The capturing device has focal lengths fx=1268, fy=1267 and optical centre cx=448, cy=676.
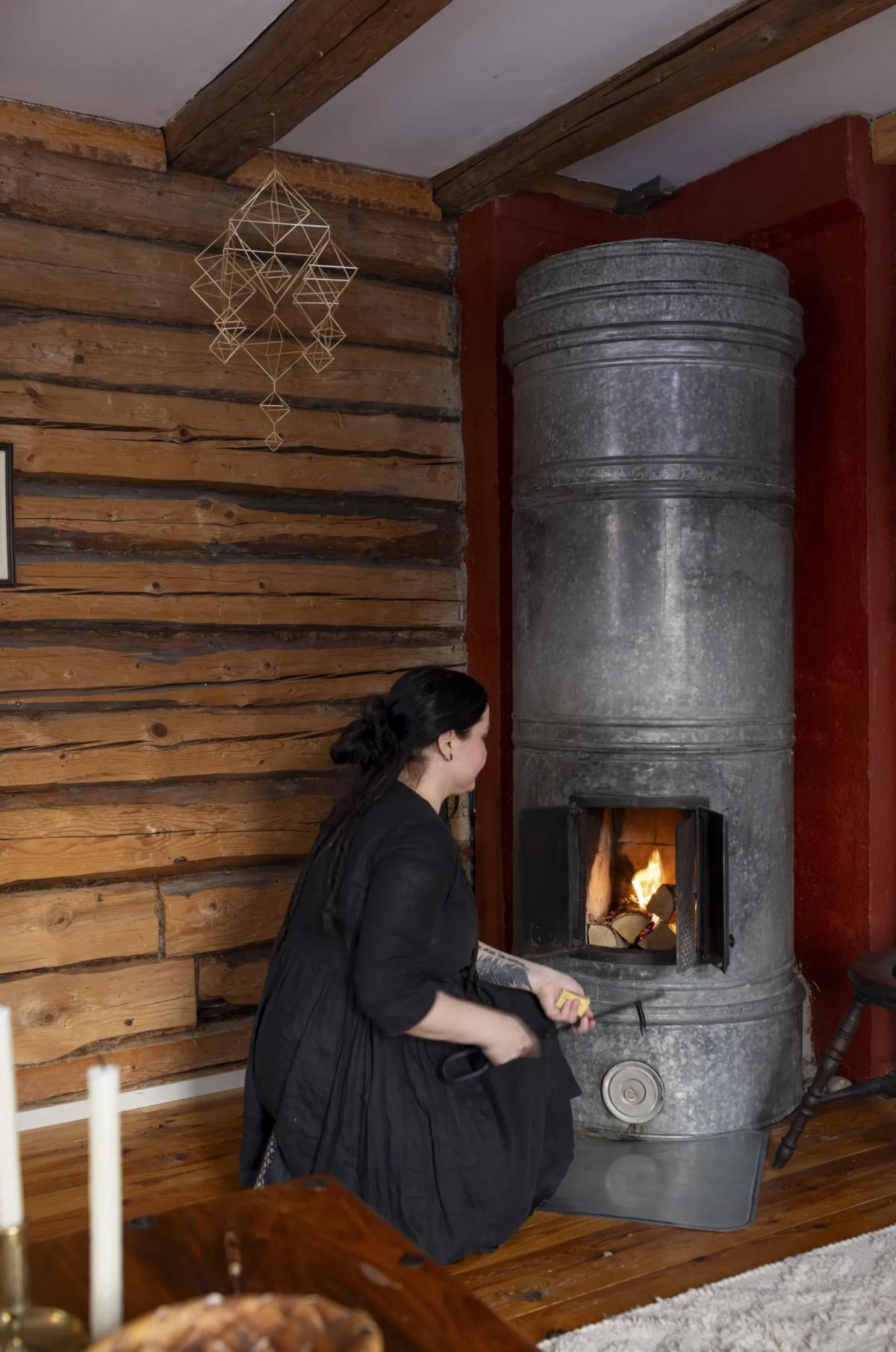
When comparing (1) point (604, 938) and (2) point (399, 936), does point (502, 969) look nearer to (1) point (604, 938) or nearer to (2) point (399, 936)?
(2) point (399, 936)

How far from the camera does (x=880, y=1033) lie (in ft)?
12.6

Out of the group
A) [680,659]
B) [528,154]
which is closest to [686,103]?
[528,154]

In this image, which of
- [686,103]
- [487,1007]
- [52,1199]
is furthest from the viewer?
[686,103]

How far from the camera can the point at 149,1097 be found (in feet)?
12.8

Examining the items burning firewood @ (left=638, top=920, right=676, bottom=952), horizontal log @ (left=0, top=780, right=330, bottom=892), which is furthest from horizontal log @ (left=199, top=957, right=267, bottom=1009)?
burning firewood @ (left=638, top=920, right=676, bottom=952)

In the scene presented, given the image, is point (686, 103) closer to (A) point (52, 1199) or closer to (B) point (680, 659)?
(B) point (680, 659)

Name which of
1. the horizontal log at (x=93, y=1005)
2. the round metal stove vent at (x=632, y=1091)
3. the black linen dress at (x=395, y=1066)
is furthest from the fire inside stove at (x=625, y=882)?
the horizontal log at (x=93, y=1005)

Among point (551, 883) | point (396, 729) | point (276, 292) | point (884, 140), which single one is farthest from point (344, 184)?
point (551, 883)

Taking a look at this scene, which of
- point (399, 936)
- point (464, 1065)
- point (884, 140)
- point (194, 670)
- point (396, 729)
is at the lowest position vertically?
point (464, 1065)

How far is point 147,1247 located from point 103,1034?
2427mm

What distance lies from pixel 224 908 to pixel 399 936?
157 cm

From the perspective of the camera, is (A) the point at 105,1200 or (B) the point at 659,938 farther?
(B) the point at 659,938

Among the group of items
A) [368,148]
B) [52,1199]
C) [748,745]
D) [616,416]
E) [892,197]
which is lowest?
[52,1199]

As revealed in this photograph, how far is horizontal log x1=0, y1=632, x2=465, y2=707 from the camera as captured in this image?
3732mm
